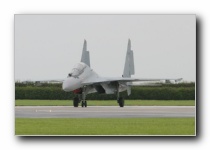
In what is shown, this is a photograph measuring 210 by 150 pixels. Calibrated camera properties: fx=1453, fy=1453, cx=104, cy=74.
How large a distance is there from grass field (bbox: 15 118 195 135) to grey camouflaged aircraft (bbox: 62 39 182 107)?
1.12m

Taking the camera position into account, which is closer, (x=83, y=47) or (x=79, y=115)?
(x=83, y=47)

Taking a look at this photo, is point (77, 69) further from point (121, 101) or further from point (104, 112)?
point (121, 101)

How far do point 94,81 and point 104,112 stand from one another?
100 inches

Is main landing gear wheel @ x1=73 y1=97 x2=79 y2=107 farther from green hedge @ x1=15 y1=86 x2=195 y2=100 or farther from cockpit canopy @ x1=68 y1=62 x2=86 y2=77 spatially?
green hedge @ x1=15 y1=86 x2=195 y2=100

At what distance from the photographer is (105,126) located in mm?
38000

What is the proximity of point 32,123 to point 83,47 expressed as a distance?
2.43 metres

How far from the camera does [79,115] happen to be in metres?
41.3

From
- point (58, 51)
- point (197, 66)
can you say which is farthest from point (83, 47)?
point (197, 66)

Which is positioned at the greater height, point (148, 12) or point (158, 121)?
point (148, 12)

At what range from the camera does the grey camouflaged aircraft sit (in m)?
39.1

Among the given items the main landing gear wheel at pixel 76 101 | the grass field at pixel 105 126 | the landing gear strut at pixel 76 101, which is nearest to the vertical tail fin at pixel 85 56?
the grass field at pixel 105 126

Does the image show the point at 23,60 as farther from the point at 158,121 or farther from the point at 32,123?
the point at 158,121

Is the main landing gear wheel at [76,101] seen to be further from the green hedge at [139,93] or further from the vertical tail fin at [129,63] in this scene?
the vertical tail fin at [129,63]

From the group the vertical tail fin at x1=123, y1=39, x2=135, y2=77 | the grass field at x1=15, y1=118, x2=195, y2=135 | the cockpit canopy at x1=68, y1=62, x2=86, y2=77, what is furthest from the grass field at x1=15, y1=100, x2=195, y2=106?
the vertical tail fin at x1=123, y1=39, x2=135, y2=77
